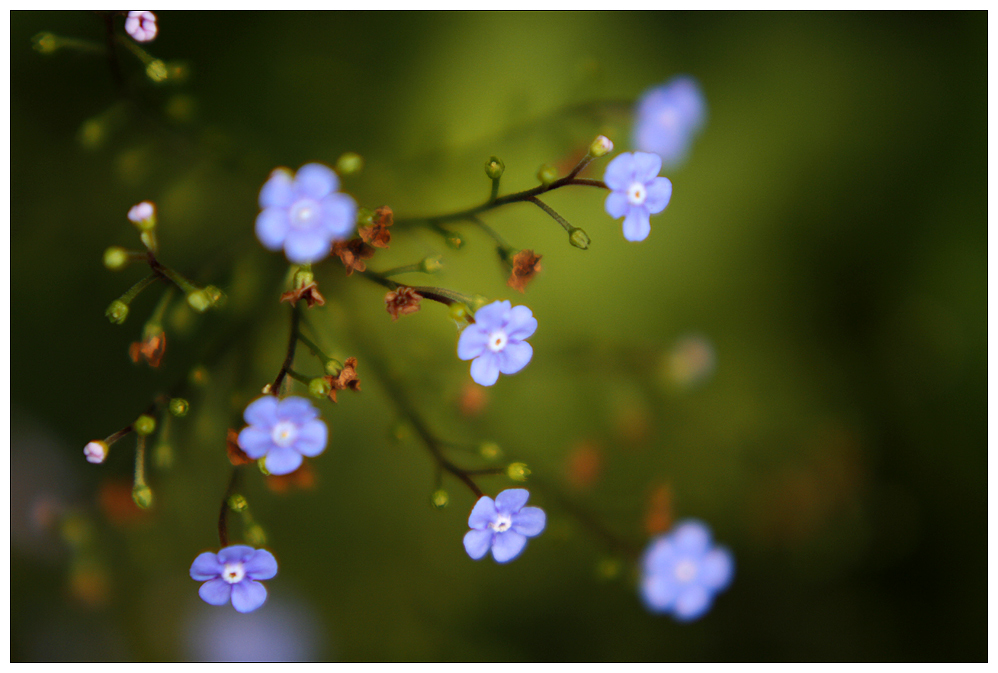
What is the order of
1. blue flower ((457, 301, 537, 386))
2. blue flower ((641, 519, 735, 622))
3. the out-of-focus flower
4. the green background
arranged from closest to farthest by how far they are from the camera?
blue flower ((457, 301, 537, 386)), the out-of-focus flower, blue flower ((641, 519, 735, 622)), the green background

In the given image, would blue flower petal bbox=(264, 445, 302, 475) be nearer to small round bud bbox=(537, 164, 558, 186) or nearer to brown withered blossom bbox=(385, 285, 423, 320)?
brown withered blossom bbox=(385, 285, 423, 320)

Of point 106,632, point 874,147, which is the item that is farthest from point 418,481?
point 874,147

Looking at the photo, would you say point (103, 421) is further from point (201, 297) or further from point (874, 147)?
point (874, 147)

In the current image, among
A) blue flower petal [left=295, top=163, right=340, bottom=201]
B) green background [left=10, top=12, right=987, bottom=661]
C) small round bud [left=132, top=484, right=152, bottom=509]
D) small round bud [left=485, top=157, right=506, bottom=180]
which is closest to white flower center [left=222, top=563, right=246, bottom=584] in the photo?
small round bud [left=132, top=484, right=152, bottom=509]

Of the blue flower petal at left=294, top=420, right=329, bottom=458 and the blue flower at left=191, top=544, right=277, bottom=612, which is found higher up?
the blue flower petal at left=294, top=420, right=329, bottom=458

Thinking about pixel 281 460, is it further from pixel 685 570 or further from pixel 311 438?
pixel 685 570

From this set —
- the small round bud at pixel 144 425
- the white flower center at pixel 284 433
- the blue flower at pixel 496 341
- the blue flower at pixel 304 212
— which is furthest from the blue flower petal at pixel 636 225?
the small round bud at pixel 144 425
